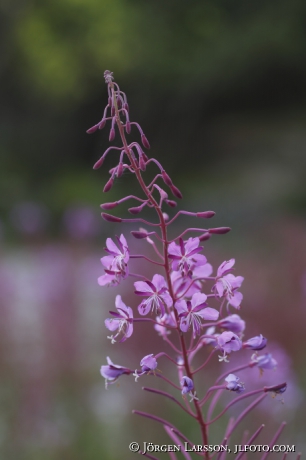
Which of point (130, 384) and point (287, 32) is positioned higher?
point (287, 32)

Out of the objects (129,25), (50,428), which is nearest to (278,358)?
(50,428)

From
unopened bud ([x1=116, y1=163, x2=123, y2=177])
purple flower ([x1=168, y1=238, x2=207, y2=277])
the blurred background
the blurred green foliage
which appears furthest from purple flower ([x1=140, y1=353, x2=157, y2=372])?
the blurred green foliage

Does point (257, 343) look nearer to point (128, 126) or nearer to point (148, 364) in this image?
point (148, 364)

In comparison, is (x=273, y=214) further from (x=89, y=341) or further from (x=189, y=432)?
(x=189, y=432)

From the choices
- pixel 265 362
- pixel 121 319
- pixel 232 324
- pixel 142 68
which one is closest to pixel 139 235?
pixel 121 319

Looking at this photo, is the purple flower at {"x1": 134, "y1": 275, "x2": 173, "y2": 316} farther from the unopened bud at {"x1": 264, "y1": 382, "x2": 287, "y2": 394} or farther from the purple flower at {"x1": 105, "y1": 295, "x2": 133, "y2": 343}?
the unopened bud at {"x1": 264, "y1": 382, "x2": 287, "y2": 394}

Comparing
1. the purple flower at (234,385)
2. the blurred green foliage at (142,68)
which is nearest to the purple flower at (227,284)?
the purple flower at (234,385)
